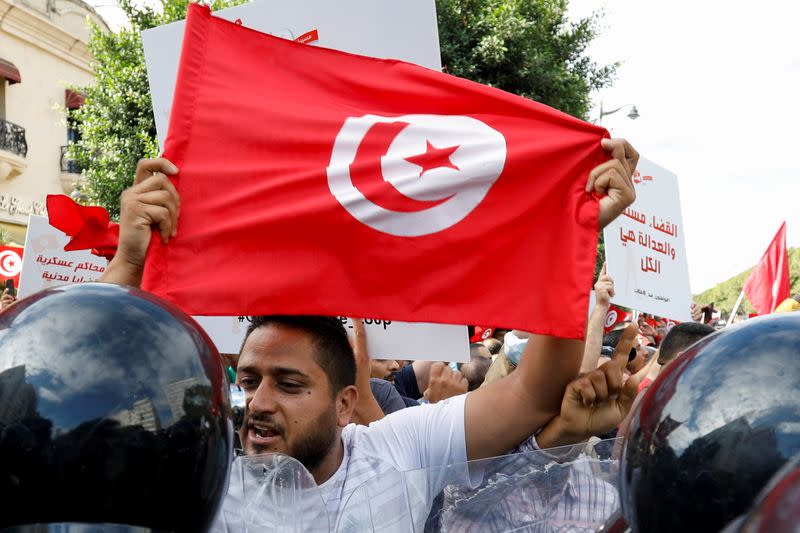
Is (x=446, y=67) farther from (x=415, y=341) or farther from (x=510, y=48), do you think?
(x=415, y=341)

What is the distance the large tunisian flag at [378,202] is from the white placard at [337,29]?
0.60 m

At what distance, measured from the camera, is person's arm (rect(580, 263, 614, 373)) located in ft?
13.4

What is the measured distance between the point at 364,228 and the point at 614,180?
819mm

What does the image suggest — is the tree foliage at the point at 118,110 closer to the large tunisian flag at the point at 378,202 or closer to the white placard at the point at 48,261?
the white placard at the point at 48,261

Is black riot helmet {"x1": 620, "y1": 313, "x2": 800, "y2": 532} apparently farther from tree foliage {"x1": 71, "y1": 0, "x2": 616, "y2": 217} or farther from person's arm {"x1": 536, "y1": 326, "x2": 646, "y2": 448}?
tree foliage {"x1": 71, "y1": 0, "x2": 616, "y2": 217}

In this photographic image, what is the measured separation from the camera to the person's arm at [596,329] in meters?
4.07

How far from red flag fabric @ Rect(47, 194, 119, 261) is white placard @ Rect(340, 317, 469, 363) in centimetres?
110

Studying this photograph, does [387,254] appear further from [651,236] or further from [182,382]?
[651,236]

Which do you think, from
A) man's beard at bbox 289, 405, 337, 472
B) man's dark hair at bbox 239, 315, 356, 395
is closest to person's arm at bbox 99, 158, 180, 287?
man's dark hair at bbox 239, 315, 356, 395

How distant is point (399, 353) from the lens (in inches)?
154

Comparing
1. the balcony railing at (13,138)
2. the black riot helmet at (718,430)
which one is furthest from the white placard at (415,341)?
the balcony railing at (13,138)

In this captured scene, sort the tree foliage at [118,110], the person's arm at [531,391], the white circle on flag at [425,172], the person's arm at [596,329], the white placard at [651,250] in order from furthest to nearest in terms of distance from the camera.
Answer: the tree foliage at [118,110]
the white placard at [651,250]
the person's arm at [596,329]
the white circle on flag at [425,172]
the person's arm at [531,391]

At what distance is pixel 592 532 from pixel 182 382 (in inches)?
33.1

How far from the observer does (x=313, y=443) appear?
268cm
